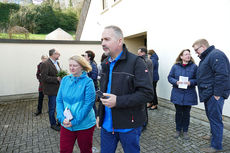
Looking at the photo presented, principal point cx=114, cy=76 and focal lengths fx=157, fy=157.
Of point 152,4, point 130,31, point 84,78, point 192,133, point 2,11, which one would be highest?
point 2,11

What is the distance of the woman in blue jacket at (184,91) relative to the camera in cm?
370

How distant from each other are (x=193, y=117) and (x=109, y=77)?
4391 mm

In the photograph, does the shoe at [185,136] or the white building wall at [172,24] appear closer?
the shoe at [185,136]

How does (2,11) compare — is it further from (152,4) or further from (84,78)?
(84,78)

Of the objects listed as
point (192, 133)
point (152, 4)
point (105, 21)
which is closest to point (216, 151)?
point (192, 133)

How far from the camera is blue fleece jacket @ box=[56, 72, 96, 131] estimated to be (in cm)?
239

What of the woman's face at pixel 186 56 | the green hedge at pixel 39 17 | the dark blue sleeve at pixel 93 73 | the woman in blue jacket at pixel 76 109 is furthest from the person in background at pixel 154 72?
the green hedge at pixel 39 17

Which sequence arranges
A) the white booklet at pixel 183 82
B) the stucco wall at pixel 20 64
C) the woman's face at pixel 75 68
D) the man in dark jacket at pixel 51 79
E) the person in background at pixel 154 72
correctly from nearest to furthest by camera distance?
the woman's face at pixel 75 68 → the white booklet at pixel 183 82 → the man in dark jacket at pixel 51 79 → the person in background at pixel 154 72 → the stucco wall at pixel 20 64

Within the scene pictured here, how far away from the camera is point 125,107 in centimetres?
178

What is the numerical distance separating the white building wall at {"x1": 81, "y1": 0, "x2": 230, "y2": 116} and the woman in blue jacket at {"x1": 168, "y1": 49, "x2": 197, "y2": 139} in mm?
1486

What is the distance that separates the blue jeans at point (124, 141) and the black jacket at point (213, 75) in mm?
2033

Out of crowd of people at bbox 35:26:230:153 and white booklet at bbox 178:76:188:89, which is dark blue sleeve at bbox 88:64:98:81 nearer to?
crowd of people at bbox 35:26:230:153

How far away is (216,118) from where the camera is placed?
3189mm

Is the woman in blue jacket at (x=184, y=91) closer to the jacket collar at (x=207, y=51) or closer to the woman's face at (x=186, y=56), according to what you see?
the woman's face at (x=186, y=56)
